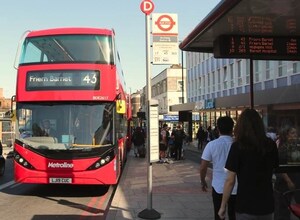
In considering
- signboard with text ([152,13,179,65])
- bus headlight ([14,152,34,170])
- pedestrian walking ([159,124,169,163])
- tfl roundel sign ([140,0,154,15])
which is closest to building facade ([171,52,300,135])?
signboard with text ([152,13,179,65])

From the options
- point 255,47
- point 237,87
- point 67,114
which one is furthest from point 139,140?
point 255,47

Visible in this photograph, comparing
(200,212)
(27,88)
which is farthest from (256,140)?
(27,88)

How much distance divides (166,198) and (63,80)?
3.81m

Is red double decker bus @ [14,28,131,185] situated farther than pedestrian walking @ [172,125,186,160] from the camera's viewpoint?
No

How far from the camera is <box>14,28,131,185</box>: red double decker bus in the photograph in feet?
37.0

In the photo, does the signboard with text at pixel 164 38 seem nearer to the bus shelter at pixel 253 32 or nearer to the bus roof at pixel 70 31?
the bus shelter at pixel 253 32

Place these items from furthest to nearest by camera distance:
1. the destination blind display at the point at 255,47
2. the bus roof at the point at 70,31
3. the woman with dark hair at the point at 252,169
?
1. the bus roof at the point at 70,31
2. the destination blind display at the point at 255,47
3. the woman with dark hair at the point at 252,169

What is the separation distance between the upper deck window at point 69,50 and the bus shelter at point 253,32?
276 centimetres

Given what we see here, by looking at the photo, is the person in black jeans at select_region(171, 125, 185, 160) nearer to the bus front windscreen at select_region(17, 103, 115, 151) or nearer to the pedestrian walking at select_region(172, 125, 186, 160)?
the pedestrian walking at select_region(172, 125, 186, 160)

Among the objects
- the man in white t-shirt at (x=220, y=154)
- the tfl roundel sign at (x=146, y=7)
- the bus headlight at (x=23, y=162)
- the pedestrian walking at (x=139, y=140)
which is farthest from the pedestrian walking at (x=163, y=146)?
the man in white t-shirt at (x=220, y=154)

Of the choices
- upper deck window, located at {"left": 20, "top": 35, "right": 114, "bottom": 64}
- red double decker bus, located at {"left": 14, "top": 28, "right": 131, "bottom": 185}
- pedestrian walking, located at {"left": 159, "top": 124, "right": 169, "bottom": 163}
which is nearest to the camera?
red double decker bus, located at {"left": 14, "top": 28, "right": 131, "bottom": 185}

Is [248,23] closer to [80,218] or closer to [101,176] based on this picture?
[80,218]

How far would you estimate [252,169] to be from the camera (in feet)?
13.8

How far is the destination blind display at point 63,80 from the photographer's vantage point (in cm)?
1138
